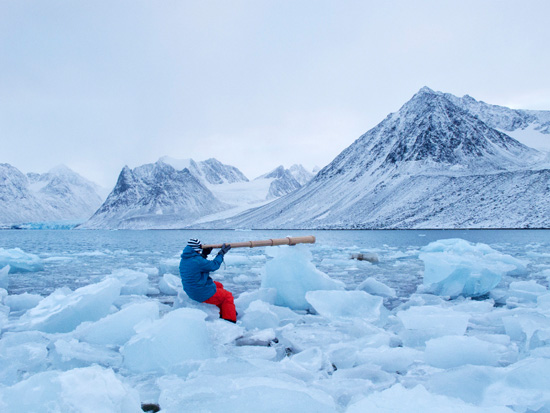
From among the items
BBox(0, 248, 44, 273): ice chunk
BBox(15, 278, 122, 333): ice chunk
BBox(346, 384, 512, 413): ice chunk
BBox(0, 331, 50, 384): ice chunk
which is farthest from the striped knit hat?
BBox(0, 248, 44, 273): ice chunk

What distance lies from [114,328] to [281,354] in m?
2.03

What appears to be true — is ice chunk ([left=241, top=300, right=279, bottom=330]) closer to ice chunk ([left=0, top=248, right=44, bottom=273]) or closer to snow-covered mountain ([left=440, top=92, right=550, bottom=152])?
ice chunk ([left=0, top=248, right=44, bottom=273])

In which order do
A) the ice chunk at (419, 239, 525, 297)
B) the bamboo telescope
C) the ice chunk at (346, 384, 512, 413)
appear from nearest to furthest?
the ice chunk at (346, 384, 512, 413) < the bamboo telescope < the ice chunk at (419, 239, 525, 297)

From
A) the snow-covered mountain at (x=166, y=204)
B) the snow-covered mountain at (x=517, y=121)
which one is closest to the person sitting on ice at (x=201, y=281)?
the snow-covered mountain at (x=166, y=204)

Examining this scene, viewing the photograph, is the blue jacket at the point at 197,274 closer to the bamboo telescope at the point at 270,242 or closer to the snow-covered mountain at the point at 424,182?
the bamboo telescope at the point at 270,242

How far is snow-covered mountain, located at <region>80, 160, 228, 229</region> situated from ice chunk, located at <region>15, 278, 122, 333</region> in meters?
137

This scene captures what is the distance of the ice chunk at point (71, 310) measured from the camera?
5379 mm

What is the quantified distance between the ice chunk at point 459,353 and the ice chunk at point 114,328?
10.6ft

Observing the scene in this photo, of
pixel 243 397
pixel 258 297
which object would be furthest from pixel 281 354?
pixel 258 297

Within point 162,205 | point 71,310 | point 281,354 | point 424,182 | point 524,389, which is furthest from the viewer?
point 162,205

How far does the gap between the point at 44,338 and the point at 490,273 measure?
7.70m

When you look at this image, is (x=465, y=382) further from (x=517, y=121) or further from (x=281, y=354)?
(x=517, y=121)

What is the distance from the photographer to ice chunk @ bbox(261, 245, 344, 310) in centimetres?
716

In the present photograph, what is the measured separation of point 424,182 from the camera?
89688mm
